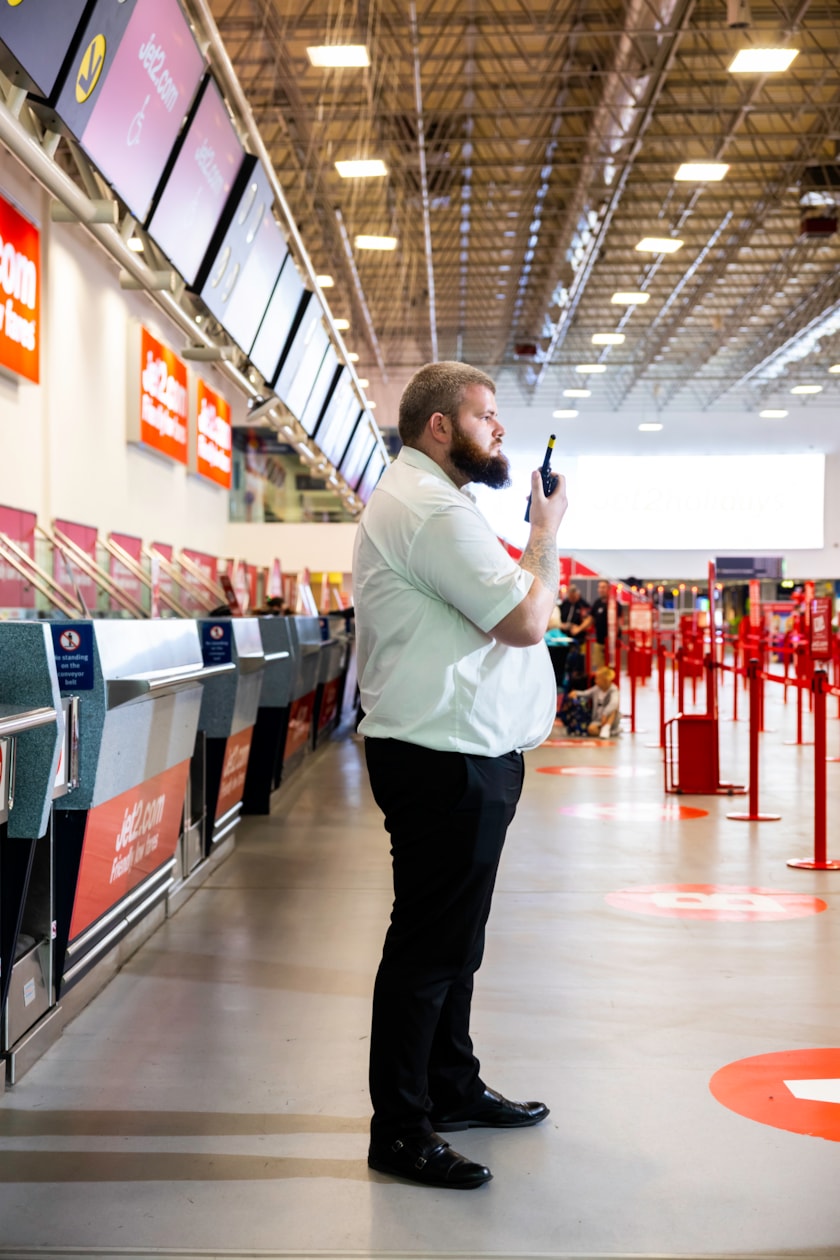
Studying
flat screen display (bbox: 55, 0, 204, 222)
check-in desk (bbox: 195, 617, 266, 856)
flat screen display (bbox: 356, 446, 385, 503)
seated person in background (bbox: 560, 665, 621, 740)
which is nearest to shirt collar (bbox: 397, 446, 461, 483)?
flat screen display (bbox: 55, 0, 204, 222)

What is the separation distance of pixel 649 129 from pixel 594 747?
9154 mm

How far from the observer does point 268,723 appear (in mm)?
7594

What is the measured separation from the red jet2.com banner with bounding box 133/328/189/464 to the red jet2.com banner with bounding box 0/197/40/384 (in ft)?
11.4

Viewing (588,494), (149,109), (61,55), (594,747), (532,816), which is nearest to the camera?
(61,55)

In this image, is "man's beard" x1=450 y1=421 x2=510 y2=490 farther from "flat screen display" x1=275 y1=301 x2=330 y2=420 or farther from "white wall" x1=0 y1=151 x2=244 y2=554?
"white wall" x1=0 y1=151 x2=244 y2=554

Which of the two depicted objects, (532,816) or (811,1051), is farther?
(532,816)

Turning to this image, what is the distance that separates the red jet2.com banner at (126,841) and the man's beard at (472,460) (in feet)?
4.93

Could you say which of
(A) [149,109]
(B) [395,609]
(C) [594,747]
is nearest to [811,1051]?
(B) [395,609]

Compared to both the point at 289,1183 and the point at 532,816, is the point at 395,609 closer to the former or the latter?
the point at 289,1183

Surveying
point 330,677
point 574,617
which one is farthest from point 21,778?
point 574,617

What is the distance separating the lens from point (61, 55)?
4605 mm

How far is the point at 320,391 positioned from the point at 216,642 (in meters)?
7.86

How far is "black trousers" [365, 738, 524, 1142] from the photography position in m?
2.54

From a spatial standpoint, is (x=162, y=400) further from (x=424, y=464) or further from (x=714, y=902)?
(x=424, y=464)
